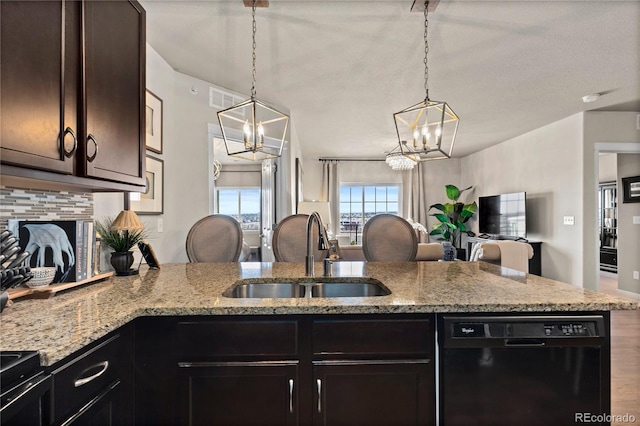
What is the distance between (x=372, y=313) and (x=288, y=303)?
1.00ft

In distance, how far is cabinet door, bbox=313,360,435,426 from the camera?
1208mm

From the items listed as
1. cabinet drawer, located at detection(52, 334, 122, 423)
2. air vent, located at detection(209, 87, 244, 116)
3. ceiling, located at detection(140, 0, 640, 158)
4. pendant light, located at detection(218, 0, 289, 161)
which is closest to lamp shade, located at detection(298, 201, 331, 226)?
pendant light, located at detection(218, 0, 289, 161)

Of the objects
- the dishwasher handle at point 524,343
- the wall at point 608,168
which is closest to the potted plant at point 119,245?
the dishwasher handle at point 524,343

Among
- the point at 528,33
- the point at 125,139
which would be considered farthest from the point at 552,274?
the point at 125,139

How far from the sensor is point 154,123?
2797 millimetres

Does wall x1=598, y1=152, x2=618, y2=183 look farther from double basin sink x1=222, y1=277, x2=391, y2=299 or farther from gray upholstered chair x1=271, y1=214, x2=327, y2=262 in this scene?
double basin sink x1=222, y1=277, x2=391, y2=299

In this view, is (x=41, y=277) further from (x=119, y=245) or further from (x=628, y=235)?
(x=628, y=235)

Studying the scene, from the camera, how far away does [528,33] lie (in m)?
2.57

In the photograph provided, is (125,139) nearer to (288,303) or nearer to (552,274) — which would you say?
(288,303)

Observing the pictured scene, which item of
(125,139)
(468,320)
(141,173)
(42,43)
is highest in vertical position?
(42,43)

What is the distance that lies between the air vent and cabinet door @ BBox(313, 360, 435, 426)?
10.4 ft

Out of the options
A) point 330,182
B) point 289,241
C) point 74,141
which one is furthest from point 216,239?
point 330,182

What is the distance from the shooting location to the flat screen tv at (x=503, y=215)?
18.4 feet

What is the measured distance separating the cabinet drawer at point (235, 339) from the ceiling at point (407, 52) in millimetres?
2023
